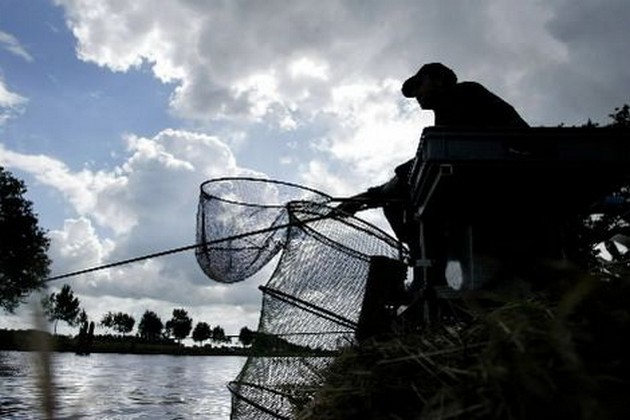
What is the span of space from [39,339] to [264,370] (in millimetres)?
→ 4807

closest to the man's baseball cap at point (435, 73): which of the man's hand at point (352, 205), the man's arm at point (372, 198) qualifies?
the man's arm at point (372, 198)

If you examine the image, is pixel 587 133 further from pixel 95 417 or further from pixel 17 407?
pixel 17 407

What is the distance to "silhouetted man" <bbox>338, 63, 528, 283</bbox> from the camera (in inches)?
200

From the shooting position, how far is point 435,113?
5336 millimetres

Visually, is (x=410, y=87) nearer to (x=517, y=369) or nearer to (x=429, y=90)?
(x=429, y=90)

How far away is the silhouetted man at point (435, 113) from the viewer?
5.07m

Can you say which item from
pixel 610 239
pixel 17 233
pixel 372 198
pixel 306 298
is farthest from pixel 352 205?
pixel 17 233

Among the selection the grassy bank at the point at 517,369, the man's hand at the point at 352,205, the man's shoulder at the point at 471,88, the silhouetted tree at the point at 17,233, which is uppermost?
the silhouetted tree at the point at 17,233

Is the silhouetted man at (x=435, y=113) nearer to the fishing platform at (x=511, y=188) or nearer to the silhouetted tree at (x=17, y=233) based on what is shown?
the fishing platform at (x=511, y=188)

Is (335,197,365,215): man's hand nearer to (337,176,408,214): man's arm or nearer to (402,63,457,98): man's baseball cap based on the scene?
(337,176,408,214): man's arm

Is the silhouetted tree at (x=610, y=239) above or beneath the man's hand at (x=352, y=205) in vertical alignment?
beneath

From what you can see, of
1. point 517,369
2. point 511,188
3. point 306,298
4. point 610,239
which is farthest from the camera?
point 306,298

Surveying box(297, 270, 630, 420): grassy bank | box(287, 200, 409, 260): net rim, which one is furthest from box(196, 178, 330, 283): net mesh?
box(297, 270, 630, 420): grassy bank

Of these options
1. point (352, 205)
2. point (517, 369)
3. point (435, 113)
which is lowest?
point (517, 369)
